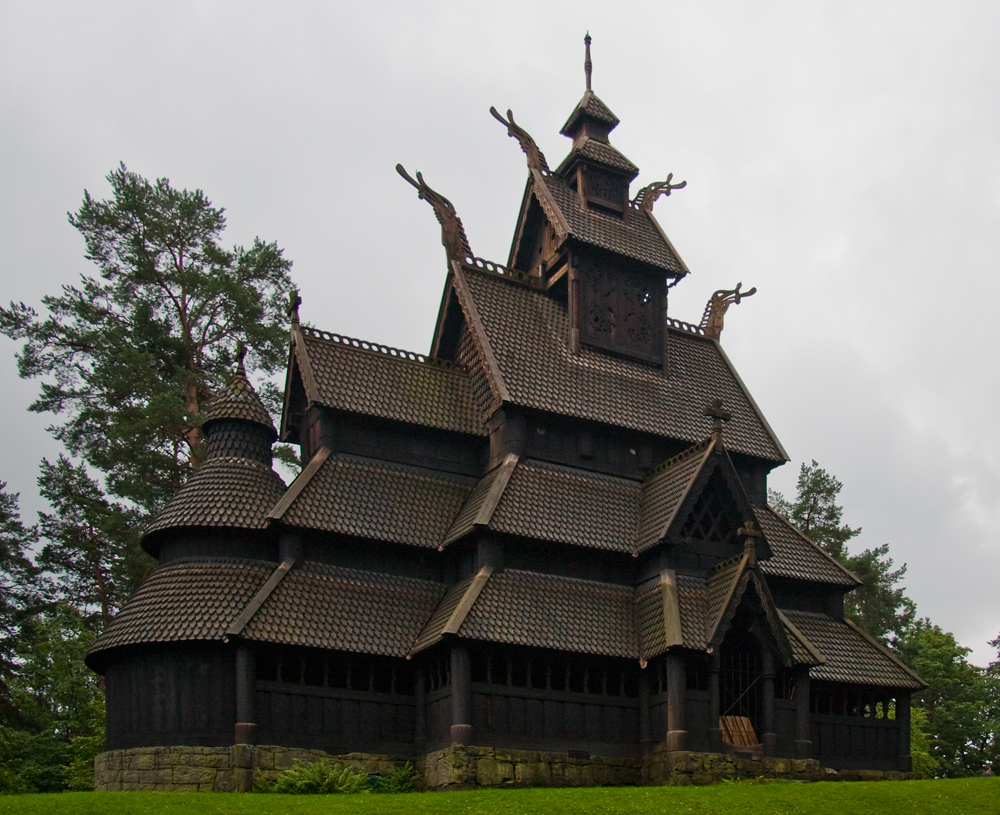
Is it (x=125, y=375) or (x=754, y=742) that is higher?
(x=125, y=375)

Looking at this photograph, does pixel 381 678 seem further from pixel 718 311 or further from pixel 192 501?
pixel 718 311

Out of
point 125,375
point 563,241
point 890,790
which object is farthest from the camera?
point 125,375

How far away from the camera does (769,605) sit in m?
26.3

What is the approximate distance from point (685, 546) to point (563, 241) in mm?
9435

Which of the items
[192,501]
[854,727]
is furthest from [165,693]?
[854,727]

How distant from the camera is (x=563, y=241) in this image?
32281 mm

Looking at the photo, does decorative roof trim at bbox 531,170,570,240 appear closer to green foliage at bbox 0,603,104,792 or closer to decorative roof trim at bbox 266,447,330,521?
decorative roof trim at bbox 266,447,330,521

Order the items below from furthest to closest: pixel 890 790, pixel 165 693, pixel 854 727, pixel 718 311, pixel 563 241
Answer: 1. pixel 718 311
2. pixel 563 241
3. pixel 854 727
4. pixel 165 693
5. pixel 890 790

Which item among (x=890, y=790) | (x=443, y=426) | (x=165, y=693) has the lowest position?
(x=890, y=790)

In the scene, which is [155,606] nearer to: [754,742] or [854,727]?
[754,742]

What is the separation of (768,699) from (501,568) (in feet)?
21.6

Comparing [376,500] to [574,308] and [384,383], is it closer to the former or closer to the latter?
[384,383]

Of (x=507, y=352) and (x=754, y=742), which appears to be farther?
(x=507, y=352)

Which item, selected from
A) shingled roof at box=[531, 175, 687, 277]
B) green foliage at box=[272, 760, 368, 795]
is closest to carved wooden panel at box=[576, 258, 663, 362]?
shingled roof at box=[531, 175, 687, 277]
